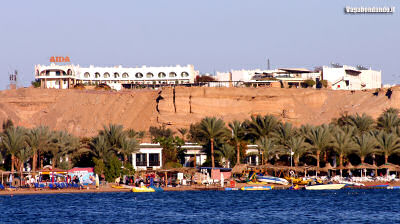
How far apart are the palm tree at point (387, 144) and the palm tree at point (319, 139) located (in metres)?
4.94

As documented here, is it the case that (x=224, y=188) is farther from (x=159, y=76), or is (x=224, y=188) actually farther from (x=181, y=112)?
(x=159, y=76)

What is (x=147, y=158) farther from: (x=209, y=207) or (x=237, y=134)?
(x=209, y=207)

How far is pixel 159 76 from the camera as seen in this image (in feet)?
454

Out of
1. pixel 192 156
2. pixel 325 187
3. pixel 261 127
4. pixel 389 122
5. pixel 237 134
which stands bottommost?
pixel 325 187

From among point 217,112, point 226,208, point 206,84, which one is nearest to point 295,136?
point 226,208

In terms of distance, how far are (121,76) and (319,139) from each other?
71.5 m

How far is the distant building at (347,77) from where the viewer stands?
127 metres

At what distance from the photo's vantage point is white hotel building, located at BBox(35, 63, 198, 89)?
131m

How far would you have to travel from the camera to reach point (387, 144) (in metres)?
70.7

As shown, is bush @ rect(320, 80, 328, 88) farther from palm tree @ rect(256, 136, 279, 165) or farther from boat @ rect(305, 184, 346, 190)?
boat @ rect(305, 184, 346, 190)

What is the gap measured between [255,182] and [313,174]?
9258 mm

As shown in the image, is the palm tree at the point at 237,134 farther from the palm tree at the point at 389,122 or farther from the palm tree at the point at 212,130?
the palm tree at the point at 389,122

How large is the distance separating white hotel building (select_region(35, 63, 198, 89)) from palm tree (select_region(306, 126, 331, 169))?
212ft

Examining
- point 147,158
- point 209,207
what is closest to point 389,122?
point 147,158
